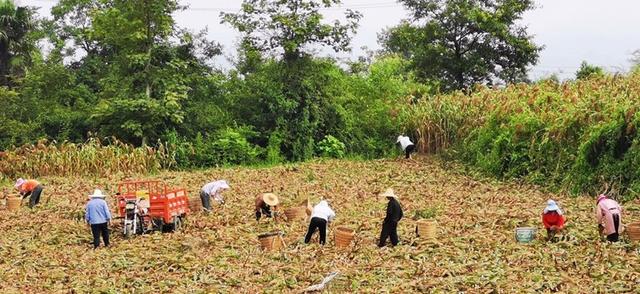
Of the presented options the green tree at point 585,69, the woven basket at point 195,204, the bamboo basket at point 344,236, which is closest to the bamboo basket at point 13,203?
the woven basket at point 195,204

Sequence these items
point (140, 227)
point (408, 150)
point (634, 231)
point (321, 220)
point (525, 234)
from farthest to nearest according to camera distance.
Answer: point (408, 150) → point (140, 227) → point (321, 220) → point (525, 234) → point (634, 231)

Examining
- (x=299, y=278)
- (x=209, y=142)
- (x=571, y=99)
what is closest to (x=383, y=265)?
(x=299, y=278)

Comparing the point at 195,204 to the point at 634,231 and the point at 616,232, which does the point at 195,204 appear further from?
the point at 634,231

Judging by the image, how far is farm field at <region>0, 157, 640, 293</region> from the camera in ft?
33.6

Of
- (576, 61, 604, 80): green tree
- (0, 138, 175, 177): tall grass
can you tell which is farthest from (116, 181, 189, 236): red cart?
(576, 61, 604, 80): green tree

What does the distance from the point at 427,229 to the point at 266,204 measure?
14.2ft

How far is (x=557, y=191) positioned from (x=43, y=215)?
12760 mm

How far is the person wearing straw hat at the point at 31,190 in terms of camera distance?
18094 mm

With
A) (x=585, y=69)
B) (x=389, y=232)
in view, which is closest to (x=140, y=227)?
(x=389, y=232)

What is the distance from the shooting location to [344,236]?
12539mm

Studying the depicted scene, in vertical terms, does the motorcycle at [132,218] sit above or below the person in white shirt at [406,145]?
below

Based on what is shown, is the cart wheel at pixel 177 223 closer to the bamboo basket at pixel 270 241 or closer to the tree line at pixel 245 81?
the bamboo basket at pixel 270 241

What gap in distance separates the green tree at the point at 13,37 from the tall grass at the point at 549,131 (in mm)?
17582

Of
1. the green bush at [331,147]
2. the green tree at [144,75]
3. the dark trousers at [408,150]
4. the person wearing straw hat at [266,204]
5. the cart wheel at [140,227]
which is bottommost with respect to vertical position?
the cart wheel at [140,227]
